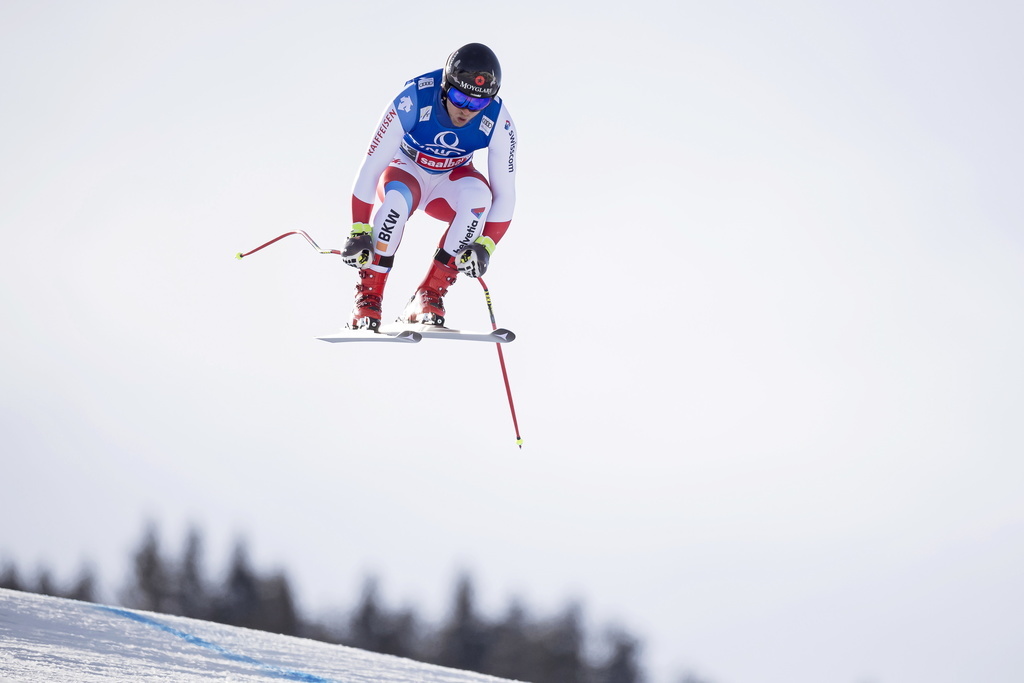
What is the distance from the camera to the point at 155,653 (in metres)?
7.39

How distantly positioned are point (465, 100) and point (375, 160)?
2.82 ft

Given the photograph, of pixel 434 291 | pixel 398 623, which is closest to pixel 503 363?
pixel 434 291

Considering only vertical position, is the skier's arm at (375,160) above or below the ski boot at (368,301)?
above

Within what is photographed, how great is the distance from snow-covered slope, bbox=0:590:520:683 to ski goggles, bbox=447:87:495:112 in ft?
14.0

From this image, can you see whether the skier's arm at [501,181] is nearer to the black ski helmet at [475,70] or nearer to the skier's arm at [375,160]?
the black ski helmet at [475,70]

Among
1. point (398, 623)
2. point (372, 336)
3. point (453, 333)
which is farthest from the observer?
point (398, 623)

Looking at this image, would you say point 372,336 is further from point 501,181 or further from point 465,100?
point 465,100

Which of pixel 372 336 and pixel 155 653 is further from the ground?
pixel 372 336

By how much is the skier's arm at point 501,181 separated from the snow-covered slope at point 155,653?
3.60 metres

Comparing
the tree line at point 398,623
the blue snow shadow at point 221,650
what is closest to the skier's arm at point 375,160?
the blue snow shadow at point 221,650

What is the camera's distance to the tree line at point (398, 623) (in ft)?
142

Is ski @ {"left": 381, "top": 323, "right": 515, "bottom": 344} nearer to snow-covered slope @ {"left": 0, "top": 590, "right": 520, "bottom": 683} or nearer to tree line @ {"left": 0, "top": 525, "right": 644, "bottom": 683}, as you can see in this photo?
snow-covered slope @ {"left": 0, "top": 590, "right": 520, "bottom": 683}

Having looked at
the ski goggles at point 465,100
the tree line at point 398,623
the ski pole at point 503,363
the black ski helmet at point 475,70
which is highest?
the black ski helmet at point 475,70

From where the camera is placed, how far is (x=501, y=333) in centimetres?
746
